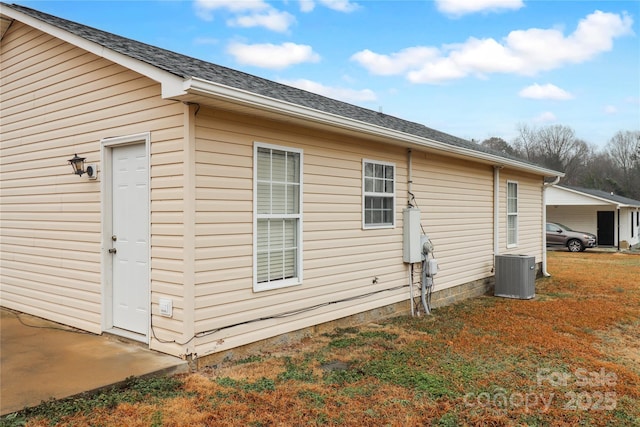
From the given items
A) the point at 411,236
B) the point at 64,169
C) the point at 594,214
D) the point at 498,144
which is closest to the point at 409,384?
the point at 411,236

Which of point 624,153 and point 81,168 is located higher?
point 624,153

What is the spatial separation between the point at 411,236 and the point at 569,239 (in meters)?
17.4

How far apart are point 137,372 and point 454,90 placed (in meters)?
22.5

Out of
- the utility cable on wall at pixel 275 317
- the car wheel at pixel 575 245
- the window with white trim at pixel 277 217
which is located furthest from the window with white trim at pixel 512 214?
the car wheel at pixel 575 245

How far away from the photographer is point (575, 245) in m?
21.1

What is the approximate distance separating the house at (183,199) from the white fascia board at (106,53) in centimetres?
2

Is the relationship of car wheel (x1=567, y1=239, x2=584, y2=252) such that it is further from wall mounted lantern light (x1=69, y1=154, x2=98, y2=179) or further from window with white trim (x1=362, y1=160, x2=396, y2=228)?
wall mounted lantern light (x1=69, y1=154, x2=98, y2=179)

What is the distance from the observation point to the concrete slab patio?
3422 millimetres

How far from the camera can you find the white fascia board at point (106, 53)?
3945 millimetres

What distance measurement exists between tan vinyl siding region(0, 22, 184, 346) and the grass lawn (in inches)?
45.8

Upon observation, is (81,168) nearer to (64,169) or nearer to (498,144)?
(64,169)

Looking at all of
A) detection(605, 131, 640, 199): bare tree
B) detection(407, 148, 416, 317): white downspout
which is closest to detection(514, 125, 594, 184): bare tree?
detection(605, 131, 640, 199): bare tree

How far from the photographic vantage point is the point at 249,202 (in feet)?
15.6

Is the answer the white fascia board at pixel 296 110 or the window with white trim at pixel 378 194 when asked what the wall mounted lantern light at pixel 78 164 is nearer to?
the white fascia board at pixel 296 110
